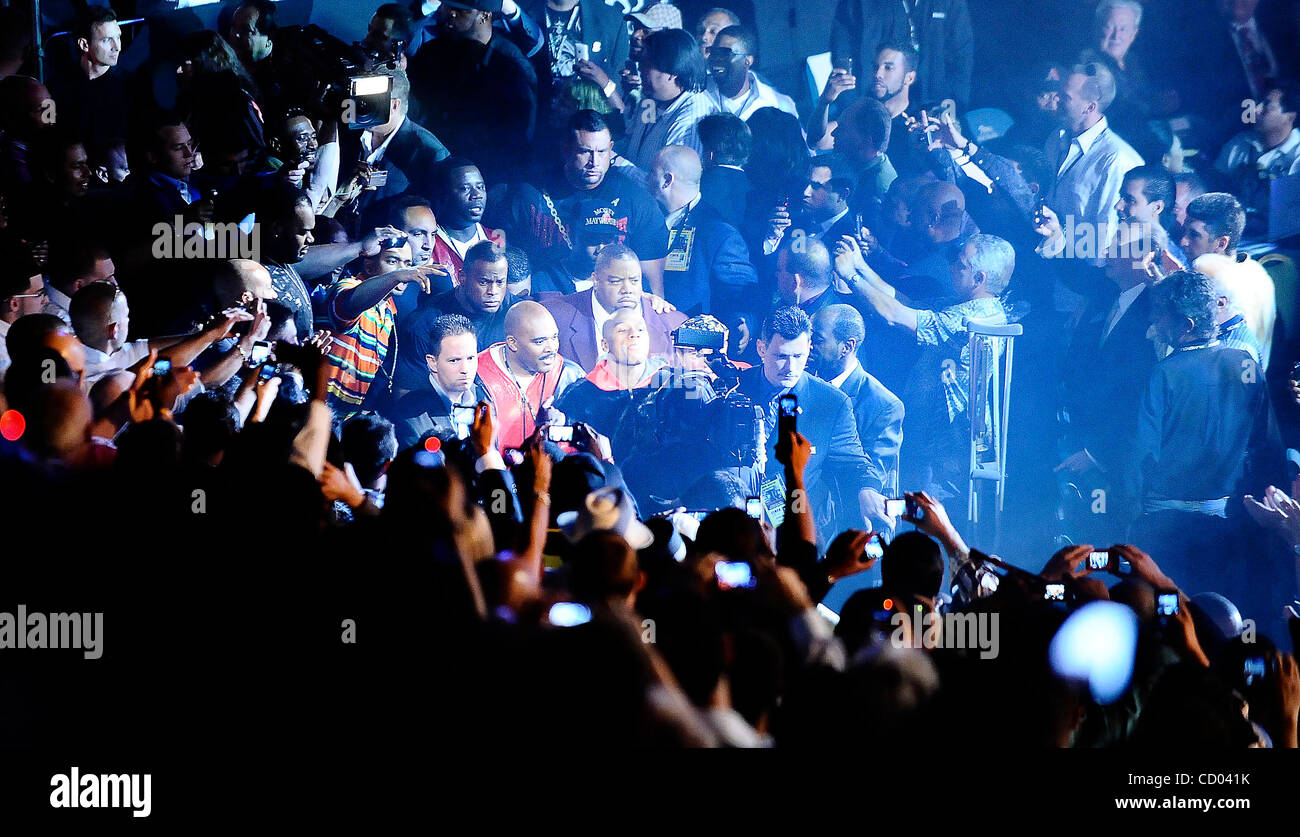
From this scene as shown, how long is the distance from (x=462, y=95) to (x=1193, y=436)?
16.6ft

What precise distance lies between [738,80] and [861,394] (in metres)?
2.16

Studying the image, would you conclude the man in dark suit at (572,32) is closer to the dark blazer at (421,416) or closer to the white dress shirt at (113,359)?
the dark blazer at (421,416)

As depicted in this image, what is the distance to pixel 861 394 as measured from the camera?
6.87 m

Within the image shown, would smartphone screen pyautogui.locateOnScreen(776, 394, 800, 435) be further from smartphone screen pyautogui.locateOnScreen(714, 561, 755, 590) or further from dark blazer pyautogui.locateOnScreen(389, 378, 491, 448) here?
dark blazer pyautogui.locateOnScreen(389, 378, 491, 448)

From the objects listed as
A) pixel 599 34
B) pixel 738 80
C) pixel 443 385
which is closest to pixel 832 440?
pixel 738 80

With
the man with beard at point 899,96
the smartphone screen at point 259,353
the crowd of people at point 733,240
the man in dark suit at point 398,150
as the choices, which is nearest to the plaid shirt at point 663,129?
the crowd of people at point 733,240

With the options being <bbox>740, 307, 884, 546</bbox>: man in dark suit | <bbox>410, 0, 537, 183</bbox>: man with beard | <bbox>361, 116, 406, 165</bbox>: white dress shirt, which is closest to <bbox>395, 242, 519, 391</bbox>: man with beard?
<bbox>410, 0, 537, 183</bbox>: man with beard

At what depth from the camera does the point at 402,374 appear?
21.6ft

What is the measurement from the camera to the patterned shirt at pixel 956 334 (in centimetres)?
679

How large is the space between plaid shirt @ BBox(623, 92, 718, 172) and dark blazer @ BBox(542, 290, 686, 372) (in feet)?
3.11

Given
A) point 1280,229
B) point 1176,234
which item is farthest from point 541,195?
point 1280,229

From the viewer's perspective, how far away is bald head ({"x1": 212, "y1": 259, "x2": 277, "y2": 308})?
6.15 metres

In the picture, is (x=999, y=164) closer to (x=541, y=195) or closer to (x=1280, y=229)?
(x=1280, y=229)
